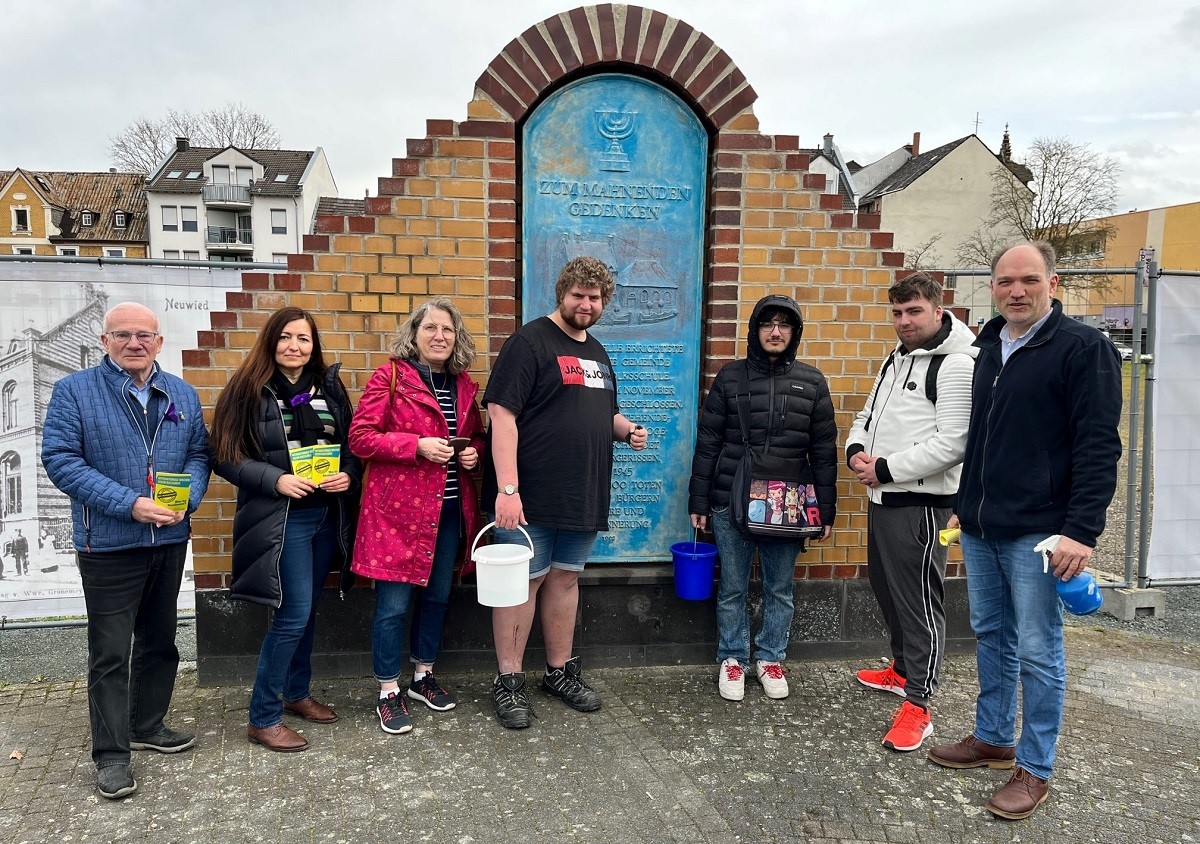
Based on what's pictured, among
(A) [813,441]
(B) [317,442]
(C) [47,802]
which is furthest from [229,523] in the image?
(A) [813,441]

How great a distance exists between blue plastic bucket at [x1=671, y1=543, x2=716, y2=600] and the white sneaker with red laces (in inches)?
18.5

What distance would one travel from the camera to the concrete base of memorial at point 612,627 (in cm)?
396

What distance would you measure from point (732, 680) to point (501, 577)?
138 centimetres

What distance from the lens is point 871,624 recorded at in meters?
4.38

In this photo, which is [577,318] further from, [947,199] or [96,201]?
[96,201]

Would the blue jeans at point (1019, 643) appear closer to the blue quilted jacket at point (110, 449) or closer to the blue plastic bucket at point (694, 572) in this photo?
the blue plastic bucket at point (694, 572)

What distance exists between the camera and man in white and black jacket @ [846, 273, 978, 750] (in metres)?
3.41

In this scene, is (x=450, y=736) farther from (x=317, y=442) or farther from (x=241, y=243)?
(x=241, y=243)

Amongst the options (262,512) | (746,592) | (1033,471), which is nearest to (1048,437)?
(1033,471)

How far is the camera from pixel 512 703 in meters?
3.60

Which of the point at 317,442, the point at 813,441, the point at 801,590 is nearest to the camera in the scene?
the point at 317,442

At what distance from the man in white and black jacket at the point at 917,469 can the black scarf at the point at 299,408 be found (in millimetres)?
2511

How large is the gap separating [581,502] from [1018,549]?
1790 mm

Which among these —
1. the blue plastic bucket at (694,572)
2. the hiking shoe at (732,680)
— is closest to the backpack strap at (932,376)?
the blue plastic bucket at (694,572)
